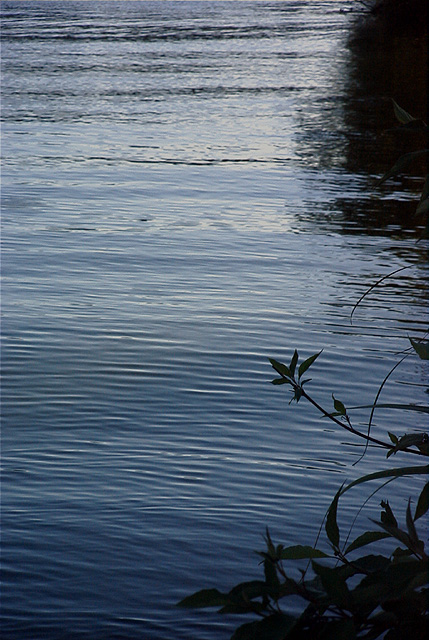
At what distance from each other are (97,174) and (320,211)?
2.77 meters

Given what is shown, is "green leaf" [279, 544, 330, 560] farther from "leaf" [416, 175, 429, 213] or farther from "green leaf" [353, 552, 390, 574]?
"leaf" [416, 175, 429, 213]

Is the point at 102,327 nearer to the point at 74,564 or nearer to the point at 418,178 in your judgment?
the point at 74,564

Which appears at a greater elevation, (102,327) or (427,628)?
(427,628)

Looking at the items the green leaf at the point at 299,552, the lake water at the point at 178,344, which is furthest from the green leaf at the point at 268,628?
the lake water at the point at 178,344

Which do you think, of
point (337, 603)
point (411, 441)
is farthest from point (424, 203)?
point (337, 603)

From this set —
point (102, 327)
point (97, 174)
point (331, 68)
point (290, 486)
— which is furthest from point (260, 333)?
point (331, 68)

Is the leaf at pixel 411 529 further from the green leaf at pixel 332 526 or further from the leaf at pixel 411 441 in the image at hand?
the leaf at pixel 411 441

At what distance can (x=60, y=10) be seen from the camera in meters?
37.6

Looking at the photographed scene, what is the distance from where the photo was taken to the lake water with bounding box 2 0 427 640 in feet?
10.2

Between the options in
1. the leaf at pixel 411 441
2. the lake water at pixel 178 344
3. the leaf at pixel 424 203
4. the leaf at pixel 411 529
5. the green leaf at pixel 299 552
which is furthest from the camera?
the lake water at pixel 178 344

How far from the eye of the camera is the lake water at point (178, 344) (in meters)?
3.10

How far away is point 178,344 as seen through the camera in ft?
17.6

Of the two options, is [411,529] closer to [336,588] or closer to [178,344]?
[336,588]

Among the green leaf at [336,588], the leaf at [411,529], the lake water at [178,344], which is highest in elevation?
the leaf at [411,529]
